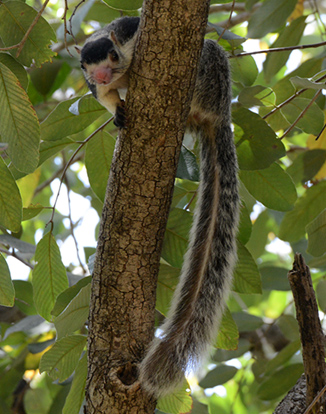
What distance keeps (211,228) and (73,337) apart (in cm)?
45

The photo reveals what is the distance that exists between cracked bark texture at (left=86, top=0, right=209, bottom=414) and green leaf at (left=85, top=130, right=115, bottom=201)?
0.41 metres

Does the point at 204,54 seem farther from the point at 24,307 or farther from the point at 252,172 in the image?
the point at 24,307

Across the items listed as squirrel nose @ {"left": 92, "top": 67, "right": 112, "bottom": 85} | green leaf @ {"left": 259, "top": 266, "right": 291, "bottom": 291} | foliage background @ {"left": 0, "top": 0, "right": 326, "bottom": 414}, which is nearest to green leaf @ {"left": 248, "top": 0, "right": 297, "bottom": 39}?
foliage background @ {"left": 0, "top": 0, "right": 326, "bottom": 414}

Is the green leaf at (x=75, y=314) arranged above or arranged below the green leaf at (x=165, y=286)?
below

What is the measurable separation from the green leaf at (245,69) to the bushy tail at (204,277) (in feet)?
1.01

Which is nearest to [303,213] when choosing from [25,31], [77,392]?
[77,392]

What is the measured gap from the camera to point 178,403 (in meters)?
1.32

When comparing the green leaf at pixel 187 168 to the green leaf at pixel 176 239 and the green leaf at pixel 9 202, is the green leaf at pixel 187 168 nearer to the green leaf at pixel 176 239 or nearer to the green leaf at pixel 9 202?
the green leaf at pixel 176 239

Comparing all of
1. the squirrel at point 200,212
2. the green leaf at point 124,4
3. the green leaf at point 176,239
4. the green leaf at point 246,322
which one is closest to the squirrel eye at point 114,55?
the squirrel at point 200,212

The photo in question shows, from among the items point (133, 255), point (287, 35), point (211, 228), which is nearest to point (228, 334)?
point (211, 228)

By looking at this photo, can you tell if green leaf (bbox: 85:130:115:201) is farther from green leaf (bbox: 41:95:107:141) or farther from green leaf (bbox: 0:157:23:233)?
green leaf (bbox: 0:157:23:233)

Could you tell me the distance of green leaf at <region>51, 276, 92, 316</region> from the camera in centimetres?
134

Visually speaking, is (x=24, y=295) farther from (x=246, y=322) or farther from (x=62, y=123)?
(x=246, y=322)

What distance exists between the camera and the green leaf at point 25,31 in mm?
1299
